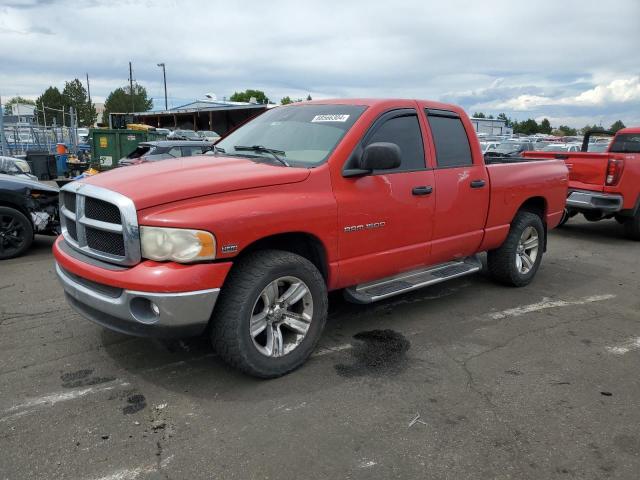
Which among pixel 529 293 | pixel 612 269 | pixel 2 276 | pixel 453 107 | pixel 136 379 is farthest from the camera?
pixel 612 269

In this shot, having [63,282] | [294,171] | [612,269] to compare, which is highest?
[294,171]

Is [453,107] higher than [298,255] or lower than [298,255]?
higher

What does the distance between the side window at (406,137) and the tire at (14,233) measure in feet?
17.4

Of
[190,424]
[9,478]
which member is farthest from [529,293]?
[9,478]

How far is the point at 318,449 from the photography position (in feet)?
9.16

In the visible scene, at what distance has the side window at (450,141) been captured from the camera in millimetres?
4664

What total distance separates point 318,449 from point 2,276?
5068mm

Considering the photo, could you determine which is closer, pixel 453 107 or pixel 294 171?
pixel 294 171

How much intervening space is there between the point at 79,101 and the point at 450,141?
90849 mm

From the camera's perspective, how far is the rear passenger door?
458 centimetres

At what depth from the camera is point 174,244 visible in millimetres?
3002

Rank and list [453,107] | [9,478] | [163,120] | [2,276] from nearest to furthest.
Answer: [9,478]
[453,107]
[2,276]
[163,120]

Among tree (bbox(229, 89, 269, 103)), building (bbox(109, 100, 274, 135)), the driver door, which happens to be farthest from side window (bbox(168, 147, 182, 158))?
tree (bbox(229, 89, 269, 103))

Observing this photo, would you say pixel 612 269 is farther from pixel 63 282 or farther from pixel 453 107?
pixel 63 282
